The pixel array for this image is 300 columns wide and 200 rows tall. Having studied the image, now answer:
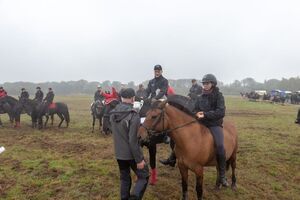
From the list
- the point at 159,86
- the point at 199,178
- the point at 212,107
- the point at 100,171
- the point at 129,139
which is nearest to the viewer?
the point at 129,139

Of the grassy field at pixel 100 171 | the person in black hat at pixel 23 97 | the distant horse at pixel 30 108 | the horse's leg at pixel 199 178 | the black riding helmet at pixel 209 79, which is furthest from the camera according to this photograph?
the person in black hat at pixel 23 97

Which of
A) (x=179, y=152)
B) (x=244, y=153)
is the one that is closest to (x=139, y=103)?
(x=179, y=152)

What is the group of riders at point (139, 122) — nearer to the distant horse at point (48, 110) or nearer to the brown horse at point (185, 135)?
the brown horse at point (185, 135)

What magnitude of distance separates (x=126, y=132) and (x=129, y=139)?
0.46ft

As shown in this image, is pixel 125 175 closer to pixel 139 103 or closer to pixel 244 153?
pixel 139 103

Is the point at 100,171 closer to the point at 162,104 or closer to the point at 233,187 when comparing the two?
the point at 233,187

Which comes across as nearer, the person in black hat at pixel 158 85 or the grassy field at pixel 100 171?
the grassy field at pixel 100 171

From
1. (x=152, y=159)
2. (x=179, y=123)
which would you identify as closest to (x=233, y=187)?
(x=152, y=159)

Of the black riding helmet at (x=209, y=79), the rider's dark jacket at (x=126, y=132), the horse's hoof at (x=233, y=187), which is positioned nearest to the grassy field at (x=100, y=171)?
the horse's hoof at (x=233, y=187)

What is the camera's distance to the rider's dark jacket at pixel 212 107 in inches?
254

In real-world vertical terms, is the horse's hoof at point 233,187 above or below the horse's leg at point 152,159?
below

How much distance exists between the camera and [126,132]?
201 inches

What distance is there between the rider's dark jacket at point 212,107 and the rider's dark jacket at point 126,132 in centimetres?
199

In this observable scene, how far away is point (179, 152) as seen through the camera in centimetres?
616
